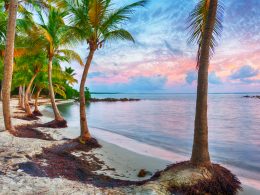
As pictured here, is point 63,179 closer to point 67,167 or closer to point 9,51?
point 67,167

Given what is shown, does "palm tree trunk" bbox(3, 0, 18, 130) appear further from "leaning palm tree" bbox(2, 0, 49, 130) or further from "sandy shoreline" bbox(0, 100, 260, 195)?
"sandy shoreline" bbox(0, 100, 260, 195)

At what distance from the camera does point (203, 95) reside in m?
7.10

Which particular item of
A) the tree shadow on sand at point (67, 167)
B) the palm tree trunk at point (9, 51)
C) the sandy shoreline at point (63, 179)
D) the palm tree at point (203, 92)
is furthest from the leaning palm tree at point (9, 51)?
the palm tree at point (203, 92)

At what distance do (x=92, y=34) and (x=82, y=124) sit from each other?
407 cm

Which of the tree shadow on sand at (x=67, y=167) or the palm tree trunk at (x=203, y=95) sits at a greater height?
the palm tree trunk at (x=203, y=95)

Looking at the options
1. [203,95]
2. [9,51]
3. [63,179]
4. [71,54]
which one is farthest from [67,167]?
[71,54]

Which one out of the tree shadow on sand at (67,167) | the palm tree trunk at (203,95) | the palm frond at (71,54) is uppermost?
the palm frond at (71,54)

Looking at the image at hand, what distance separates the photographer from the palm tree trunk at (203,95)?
7.06 m

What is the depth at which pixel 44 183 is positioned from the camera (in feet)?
20.4

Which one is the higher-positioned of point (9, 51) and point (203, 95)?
point (9, 51)

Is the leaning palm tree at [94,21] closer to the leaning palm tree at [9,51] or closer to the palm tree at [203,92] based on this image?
the leaning palm tree at [9,51]

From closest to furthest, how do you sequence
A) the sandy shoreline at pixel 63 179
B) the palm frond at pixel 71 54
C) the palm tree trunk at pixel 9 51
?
the sandy shoreline at pixel 63 179
the palm tree trunk at pixel 9 51
the palm frond at pixel 71 54

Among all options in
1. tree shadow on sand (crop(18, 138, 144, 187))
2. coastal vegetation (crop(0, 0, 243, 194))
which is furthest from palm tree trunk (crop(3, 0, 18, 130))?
tree shadow on sand (crop(18, 138, 144, 187))

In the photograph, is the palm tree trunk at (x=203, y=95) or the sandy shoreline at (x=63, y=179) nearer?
the sandy shoreline at (x=63, y=179)
